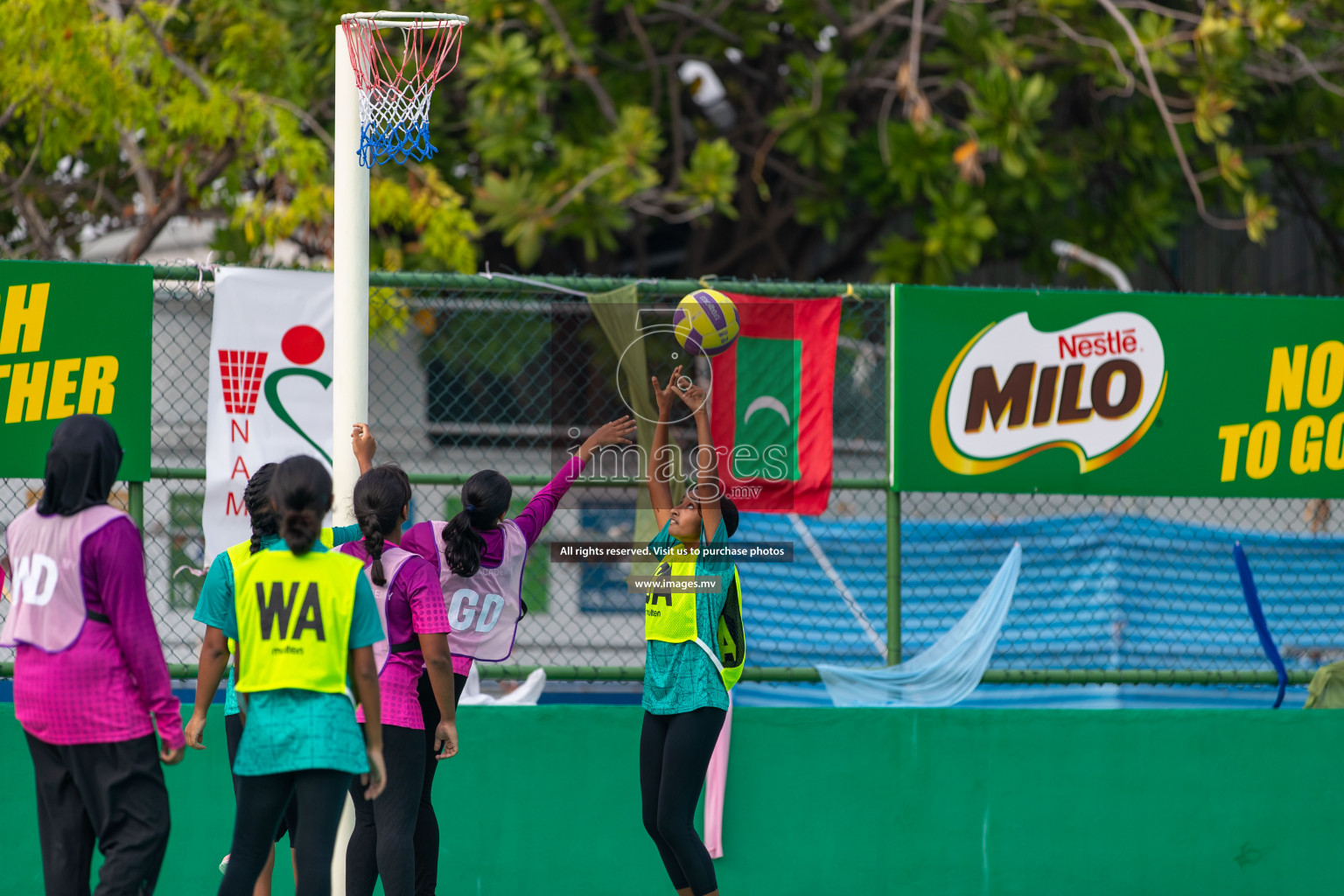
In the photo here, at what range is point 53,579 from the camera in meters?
4.11

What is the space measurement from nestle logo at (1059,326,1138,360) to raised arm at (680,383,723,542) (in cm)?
188

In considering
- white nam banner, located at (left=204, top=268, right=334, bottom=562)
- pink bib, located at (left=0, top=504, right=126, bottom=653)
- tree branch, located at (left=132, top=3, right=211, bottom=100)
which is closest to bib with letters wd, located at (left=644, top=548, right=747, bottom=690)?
white nam banner, located at (left=204, top=268, right=334, bottom=562)

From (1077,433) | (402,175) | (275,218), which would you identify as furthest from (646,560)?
(402,175)

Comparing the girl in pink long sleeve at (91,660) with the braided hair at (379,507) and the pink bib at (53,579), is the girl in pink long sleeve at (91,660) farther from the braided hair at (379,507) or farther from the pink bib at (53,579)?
the braided hair at (379,507)

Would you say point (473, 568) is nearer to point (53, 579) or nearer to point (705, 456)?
point (705, 456)

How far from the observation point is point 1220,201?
1520 centimetres

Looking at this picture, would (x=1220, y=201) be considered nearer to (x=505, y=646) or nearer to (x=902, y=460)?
(x=902, y=460)

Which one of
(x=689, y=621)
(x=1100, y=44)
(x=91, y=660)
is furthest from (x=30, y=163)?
(x=1100, y=44)

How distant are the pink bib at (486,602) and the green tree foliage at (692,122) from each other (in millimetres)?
5731

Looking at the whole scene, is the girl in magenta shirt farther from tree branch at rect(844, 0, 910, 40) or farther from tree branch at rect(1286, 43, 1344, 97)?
tree branch at rect(1286, 43, 1344, 97)

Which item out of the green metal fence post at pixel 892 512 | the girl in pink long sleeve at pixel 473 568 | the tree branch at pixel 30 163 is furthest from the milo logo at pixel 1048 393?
the tree branch at pixel 30 163

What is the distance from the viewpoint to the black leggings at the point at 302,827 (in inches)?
163

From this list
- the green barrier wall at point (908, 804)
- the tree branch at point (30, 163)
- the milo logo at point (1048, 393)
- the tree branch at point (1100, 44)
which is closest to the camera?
the green barrier wall at point (908, 804)

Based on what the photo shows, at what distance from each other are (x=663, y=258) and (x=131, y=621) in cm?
1432
